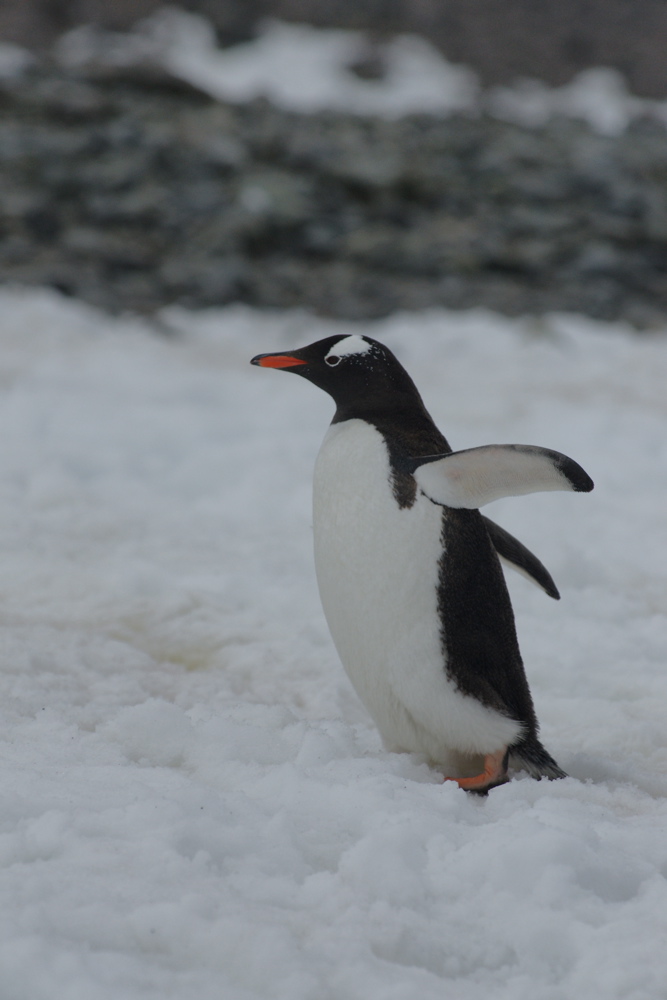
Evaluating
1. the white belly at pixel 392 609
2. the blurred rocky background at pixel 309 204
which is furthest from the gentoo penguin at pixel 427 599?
the blurred rocky background at pixel 309 204

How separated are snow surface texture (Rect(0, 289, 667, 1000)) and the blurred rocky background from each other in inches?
124

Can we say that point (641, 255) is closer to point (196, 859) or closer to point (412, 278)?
point (412, 278)

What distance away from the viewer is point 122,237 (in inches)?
354

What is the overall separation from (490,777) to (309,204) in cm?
828

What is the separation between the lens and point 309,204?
958 cm

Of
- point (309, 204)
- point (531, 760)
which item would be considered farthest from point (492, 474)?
point (309, 204)

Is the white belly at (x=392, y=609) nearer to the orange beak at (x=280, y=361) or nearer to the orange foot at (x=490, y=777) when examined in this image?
the orange foot at (x=490, y=777)

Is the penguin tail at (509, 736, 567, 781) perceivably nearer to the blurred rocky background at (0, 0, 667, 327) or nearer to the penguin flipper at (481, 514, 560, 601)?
the penguin flipper at (481, 514, 560, 601)

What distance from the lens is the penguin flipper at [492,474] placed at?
180 cm

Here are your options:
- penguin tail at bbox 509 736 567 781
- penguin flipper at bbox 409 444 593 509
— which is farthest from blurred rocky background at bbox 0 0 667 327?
penguin tail at bbox 509 736 567 781

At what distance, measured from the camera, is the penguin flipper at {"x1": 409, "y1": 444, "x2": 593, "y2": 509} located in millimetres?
1798

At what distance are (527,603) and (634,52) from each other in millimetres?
18137

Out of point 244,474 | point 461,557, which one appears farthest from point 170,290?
point 461,557

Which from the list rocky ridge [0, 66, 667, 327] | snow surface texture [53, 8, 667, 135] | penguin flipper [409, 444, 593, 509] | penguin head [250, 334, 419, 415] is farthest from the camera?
snow surface texture [53, 8, 667, 135]
